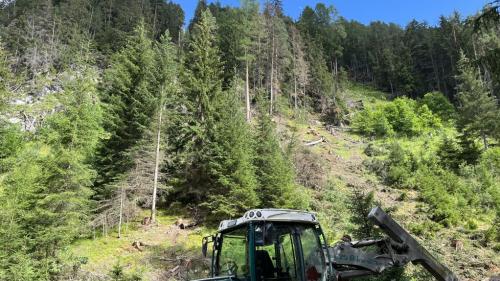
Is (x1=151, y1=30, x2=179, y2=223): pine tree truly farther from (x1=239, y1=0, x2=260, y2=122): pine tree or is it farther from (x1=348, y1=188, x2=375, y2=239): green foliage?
(x1=239, y1=0, x2=260, y2=122): pine tree

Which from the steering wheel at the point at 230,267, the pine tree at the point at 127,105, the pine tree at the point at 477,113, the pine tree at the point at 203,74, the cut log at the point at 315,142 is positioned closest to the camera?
the steering wheel at the point at 230,267

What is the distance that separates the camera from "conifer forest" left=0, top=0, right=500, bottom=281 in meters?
16.9

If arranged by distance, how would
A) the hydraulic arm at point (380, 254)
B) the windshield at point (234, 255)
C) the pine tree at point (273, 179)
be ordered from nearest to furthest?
the windshield at point (234, 255)
the hydraulic arm at point (380, 254)
the pine tree at point (273, 179)

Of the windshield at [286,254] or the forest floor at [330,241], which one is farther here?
the forest floor at [330,241]

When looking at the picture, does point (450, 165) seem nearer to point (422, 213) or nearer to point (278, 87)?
point (422, 213)

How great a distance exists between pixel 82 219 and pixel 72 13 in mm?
56119

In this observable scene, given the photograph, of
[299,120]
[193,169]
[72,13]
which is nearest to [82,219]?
[193,169]

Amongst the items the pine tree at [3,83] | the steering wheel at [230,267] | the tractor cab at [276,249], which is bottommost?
the steering wheel at [230,267]

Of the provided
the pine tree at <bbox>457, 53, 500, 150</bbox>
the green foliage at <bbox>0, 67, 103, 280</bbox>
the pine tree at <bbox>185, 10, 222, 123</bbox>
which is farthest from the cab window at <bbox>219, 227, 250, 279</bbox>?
the pine tree at <bbox>457, 53, 500, 150</bbox>

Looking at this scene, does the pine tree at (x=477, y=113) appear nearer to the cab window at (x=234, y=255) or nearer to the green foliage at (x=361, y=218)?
the green foliage at (x=361, y=218)

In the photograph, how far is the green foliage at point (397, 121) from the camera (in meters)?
46.7

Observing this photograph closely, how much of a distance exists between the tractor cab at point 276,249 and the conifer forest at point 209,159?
163 inches

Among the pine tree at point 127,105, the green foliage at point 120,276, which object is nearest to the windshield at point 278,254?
the green foliage at point 120,276

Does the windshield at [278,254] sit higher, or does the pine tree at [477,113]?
the pine tree at [477,113]
